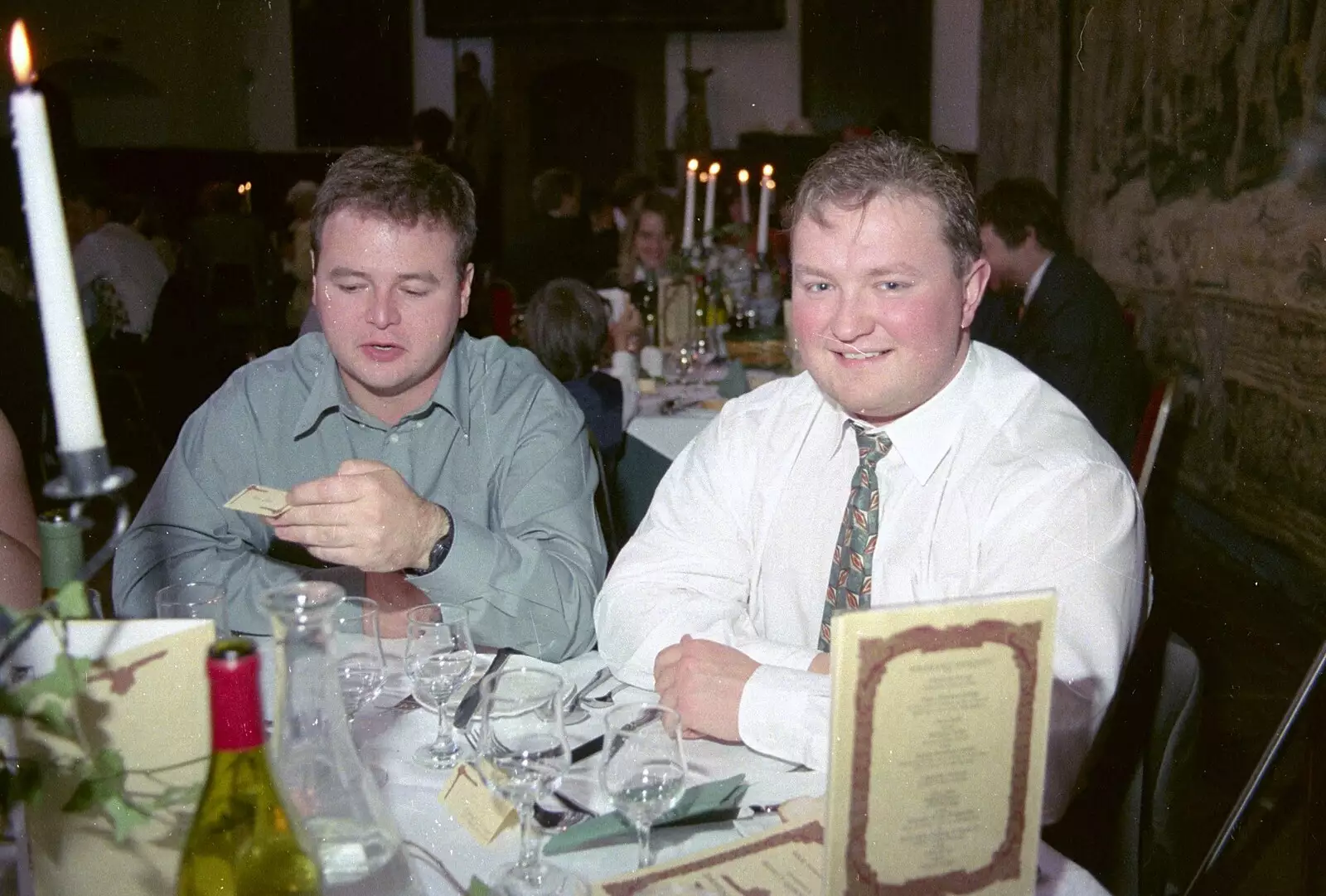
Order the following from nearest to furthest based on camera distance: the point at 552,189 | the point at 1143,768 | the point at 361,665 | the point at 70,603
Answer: the point at 70,603, the point at 361,665, the point at 1143,768, the point at 552,189

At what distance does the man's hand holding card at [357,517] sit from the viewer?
1576 millimetres

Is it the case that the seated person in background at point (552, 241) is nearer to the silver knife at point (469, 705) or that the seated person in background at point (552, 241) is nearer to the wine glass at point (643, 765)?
the silver knife at point (469, 705)

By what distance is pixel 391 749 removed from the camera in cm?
136

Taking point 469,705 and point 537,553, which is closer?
point 469,705

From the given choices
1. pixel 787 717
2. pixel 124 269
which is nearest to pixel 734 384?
pixel 787 717

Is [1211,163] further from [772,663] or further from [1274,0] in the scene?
[772,663]

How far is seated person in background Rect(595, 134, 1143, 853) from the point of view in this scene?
4.74 ft

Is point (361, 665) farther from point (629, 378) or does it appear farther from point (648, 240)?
point (648, 240)

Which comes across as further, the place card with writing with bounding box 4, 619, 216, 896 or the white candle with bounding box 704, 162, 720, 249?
the white candle with bounding box 704, 162, 720, 249

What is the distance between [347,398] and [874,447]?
99cm

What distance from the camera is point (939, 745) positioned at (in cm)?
87

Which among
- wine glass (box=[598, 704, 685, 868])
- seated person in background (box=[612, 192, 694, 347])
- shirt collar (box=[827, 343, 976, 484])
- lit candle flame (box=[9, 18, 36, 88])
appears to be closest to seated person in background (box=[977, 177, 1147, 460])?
seated person in background (box=[612, 192, 694, 347])

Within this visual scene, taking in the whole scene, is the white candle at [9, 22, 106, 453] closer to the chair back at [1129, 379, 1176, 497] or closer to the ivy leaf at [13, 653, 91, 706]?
the ivy leaf at [13, 653, 91, 706]

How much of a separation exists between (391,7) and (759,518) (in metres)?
12.1
